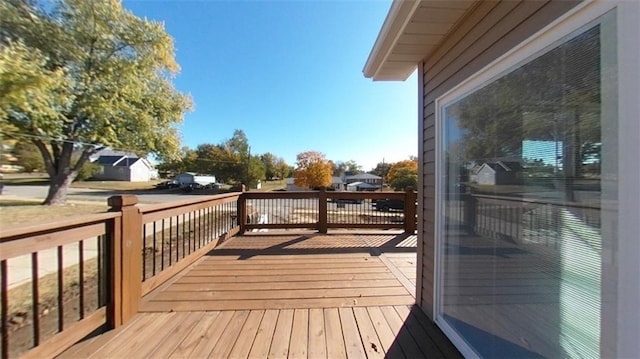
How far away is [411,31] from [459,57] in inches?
14.1

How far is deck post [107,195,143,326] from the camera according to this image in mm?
1856

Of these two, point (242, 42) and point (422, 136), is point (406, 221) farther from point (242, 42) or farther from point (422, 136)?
point (242, 42)

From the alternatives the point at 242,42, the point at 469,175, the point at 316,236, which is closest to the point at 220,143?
the point at 242,42

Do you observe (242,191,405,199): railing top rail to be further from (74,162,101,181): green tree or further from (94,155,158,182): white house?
(94,155,158,182): white house

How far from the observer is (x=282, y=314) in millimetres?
2084

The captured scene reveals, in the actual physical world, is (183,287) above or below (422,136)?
below

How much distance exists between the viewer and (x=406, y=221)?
15.8ft

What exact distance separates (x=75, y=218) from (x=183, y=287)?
121 cm

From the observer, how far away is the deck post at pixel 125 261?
6.09ft

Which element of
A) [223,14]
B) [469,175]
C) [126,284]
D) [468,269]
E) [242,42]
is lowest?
[126,284]

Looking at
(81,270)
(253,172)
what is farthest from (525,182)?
(253,172)

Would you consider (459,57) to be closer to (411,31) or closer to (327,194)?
(411,31)

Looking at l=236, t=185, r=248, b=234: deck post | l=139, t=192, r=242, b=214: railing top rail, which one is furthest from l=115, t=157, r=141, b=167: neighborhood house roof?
l=139, t=192, r=242, b=214: railing top rail

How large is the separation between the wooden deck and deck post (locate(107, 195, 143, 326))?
0.38 ft
